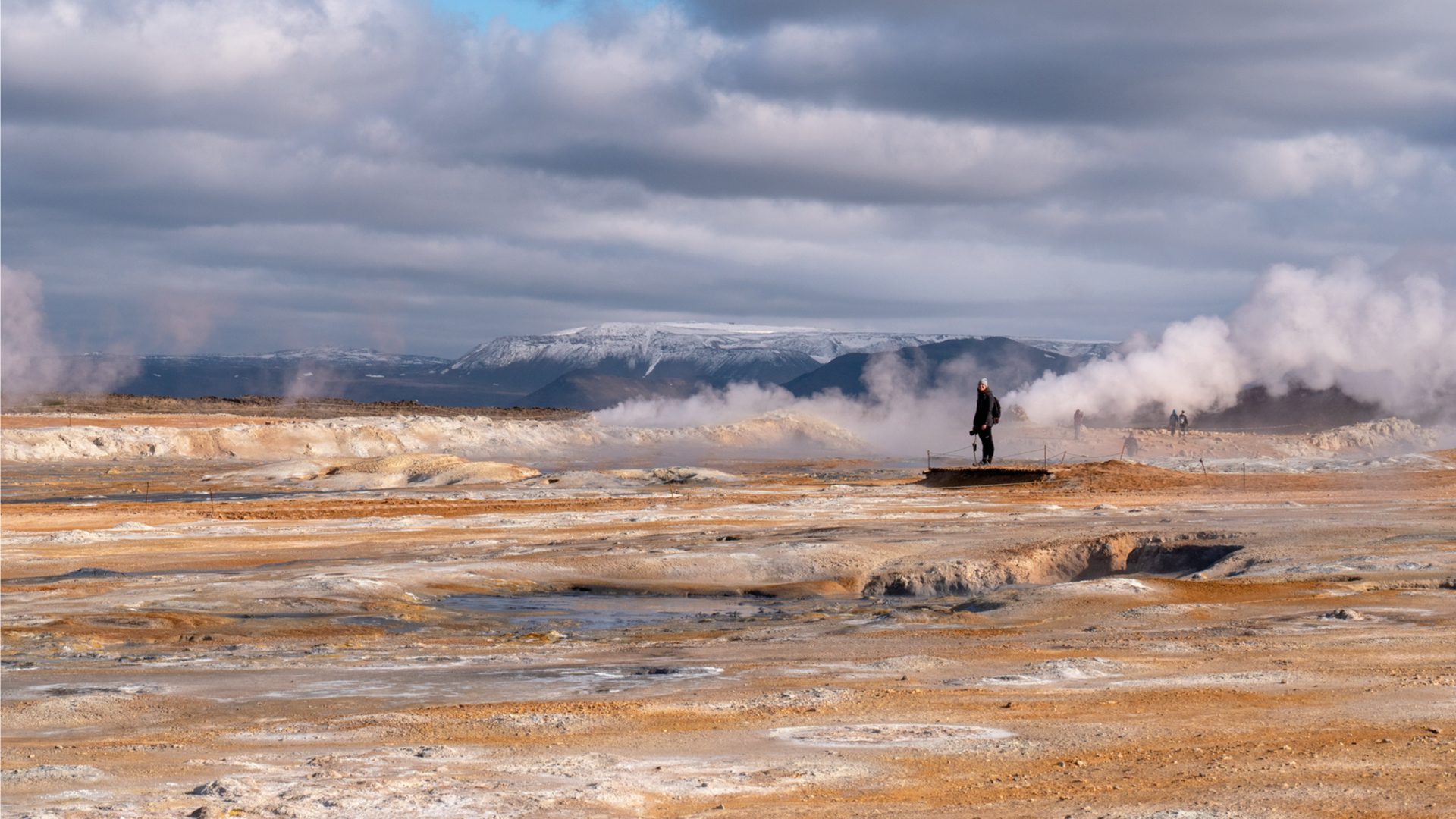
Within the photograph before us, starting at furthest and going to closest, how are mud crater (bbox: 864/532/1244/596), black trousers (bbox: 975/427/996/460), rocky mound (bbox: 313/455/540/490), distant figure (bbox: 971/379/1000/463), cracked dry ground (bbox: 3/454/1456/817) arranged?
rocky mound (bbox: 313/455/540/490) < black trousers (bbox: 975/427/996/460) < distant figure (bbox: 971/379/1000/463) < mud crater (bbox: 864/532/1244/596) < cracked dry ground (bbox: 3/454/1456/817)

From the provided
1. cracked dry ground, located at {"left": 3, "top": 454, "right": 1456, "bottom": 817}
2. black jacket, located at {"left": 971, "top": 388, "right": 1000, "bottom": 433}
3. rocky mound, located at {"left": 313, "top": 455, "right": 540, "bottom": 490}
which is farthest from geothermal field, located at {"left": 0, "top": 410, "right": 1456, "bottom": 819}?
rocky mound, located at {"left": 313, "top": 455, "right": 540, "bottom": 490}

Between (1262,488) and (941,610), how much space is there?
18701mm

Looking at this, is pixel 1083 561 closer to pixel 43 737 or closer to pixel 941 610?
pixel 941 610

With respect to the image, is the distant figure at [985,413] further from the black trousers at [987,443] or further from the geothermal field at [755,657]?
the geothermal field at [755,657]

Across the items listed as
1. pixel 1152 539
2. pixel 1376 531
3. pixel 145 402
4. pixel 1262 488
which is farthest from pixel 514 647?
pixel 145 402

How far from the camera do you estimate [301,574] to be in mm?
19812

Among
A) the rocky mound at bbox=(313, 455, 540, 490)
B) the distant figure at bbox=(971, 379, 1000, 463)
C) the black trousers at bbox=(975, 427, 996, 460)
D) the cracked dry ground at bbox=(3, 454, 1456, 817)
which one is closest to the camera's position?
the cracked dry ground at bbox=(3, 454, 1456, 817)

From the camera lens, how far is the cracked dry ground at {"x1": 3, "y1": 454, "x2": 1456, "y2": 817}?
25.9 ft

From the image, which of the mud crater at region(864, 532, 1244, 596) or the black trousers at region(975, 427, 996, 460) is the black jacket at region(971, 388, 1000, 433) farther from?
the mud crater at region(864, 532, 1244, 596)

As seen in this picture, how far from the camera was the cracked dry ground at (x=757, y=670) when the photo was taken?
789cm

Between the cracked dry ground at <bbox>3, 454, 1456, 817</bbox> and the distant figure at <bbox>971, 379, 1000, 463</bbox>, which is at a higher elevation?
the distant figure at <bbox>971, 379, 1000, 463</bbox>

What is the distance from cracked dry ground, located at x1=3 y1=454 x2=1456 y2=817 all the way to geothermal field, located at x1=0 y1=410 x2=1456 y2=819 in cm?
5

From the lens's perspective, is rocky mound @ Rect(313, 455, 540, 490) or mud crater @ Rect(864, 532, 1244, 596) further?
rocky mound @ Rect(313, 455, 540, 490)

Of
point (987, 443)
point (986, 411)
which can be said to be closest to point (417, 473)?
point (987, 443)
